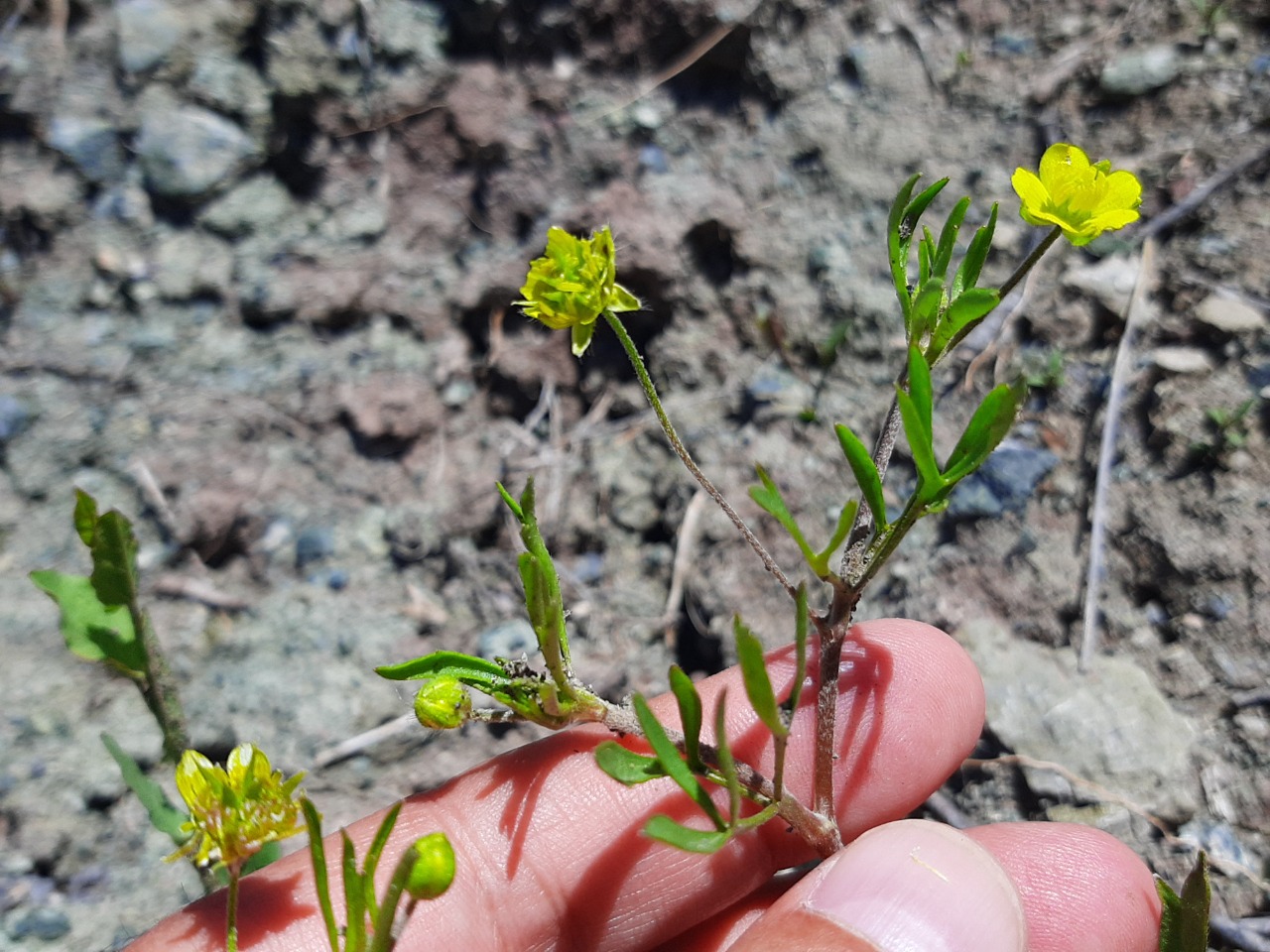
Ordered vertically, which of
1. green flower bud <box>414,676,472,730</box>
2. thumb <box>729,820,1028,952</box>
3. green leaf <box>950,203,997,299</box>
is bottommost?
thumb <box>729,820,1028,952</box>

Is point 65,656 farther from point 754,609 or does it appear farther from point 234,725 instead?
point 754,609

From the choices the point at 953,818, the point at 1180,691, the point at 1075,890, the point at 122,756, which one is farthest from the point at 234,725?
the point at 1180,691

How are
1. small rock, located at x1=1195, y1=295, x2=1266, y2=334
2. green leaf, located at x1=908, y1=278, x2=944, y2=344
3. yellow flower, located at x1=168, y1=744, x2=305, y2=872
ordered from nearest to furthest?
green leaf, located at x1=908, y1=278, x2=944, y2=344
yellow flower, located at x1=168, y1=744, x2=305, y2=872
small rock, located at x1=1195, y1=295, x2=1266, y2=334

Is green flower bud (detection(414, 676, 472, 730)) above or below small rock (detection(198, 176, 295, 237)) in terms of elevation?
below

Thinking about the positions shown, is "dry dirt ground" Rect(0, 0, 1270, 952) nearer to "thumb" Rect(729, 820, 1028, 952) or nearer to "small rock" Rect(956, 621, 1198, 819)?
"small rock" Rect(956, 621, 1198, 819)

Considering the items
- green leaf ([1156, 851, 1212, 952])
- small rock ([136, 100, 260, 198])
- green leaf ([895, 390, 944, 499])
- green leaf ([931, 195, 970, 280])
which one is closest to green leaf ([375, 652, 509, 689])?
green leaf ([895, 390, 944, 499])

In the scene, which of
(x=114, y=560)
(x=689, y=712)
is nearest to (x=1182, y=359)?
(x=689, y=712)
